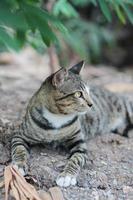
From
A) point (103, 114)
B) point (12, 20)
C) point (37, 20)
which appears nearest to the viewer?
point (12, 20)

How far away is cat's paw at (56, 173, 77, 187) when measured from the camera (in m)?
3.55

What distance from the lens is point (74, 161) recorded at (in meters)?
3.87

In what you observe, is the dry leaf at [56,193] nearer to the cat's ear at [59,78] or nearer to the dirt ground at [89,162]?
the dirt ground at [89,162]

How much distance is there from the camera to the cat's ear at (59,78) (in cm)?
381

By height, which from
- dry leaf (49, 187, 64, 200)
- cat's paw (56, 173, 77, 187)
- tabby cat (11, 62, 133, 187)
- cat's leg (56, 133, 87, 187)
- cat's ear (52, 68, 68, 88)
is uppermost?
cat's ear (52, 68, 68, 88)

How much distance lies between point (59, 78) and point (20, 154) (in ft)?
2.13

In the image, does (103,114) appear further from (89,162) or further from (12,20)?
(12,20)

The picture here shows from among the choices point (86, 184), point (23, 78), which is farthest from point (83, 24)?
point (86, 184)

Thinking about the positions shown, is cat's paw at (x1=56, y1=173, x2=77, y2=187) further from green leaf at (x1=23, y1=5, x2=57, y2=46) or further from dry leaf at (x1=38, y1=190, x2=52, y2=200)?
green leaf at (x1=23, y1=5, x2=57, y2=46)

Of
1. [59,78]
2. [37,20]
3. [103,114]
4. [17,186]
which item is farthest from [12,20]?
[103,114]

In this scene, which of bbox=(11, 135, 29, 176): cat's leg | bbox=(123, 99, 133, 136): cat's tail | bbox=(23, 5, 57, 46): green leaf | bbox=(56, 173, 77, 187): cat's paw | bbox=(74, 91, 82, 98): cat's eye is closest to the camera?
bbox=(23, 5, 57, 46): green leaf

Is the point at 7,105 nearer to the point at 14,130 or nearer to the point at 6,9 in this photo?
the point at 14,130

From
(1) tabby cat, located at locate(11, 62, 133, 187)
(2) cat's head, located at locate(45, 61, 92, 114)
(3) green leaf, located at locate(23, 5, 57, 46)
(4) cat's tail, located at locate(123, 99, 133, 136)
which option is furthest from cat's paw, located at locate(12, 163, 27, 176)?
(4) cat's tail, located at locate(123, 99, 133, 136)

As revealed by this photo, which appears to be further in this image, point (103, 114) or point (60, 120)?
point (103, 114)
